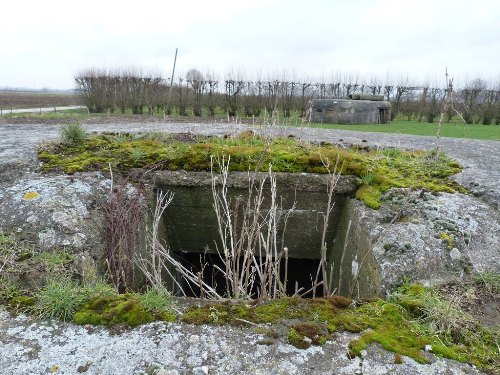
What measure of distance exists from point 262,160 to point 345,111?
14.1 m

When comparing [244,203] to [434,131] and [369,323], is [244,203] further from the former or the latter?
[434,131]

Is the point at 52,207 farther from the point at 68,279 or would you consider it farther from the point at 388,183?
the point at 388,183

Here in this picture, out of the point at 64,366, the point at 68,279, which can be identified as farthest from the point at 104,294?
the point at 64,366

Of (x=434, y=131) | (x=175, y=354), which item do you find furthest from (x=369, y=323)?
(x=434, y=131)

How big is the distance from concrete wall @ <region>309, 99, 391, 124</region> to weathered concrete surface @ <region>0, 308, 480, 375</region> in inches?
619

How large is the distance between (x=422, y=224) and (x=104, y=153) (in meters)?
3.65

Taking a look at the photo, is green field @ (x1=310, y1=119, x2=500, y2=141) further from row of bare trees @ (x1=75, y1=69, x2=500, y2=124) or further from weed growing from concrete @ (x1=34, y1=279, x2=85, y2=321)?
weed growing from concrete @ (x1=34, y1=279, x2=85, y2=321)

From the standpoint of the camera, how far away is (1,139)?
19.9ft

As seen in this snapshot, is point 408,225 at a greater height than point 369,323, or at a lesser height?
greater

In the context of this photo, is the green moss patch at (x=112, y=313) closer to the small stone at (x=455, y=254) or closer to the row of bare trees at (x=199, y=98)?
the small stone at (x=455, y=254)

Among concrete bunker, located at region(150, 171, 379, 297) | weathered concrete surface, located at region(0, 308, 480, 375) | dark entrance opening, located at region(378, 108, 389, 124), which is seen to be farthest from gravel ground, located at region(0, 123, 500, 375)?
dark entrance opening, located at region(378, 108, 389, 124)

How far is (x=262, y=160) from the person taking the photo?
177 inches

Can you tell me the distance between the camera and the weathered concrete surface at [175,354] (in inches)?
83.6

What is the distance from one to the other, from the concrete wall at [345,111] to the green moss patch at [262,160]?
40.8 feet
